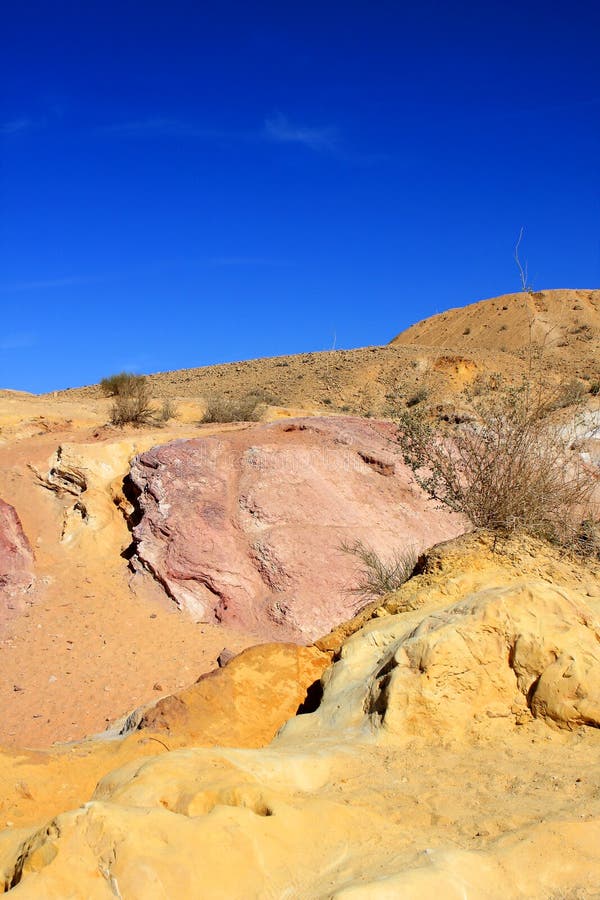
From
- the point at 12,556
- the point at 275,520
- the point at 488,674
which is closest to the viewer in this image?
the point at 488,674

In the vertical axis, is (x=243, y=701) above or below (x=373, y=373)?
below

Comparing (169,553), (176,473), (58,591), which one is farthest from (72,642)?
(176,473)

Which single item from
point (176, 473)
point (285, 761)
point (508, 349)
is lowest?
point (285, 761)

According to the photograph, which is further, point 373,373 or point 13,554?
point 373,373

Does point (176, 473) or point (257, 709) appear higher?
point (176, 473)

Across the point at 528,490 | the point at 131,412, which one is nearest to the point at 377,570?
the point at 528,490

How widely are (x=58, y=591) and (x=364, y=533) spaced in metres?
3.49

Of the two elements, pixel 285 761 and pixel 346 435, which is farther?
pixel 346 435

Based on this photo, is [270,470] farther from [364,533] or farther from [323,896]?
[323,896]

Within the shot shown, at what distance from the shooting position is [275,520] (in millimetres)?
8305

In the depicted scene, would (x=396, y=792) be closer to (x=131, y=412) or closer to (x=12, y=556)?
(x=12, y=556)

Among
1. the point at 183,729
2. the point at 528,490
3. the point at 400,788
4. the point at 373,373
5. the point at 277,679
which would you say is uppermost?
the point at 373,373

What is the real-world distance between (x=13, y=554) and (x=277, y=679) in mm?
4363

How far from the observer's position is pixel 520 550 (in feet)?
15.3
